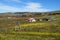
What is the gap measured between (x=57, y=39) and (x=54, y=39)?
63 centimetres

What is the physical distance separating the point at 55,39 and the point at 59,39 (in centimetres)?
79

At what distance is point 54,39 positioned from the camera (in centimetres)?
3375

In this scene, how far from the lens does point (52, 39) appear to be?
1325 inches

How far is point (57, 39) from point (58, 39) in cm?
19

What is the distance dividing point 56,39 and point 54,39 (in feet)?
1.46

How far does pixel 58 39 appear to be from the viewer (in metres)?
33.9

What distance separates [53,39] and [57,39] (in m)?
0.85

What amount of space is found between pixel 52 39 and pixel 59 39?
4.43 feet

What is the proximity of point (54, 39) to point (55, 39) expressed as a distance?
0.67 feet

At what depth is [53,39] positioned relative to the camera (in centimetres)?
3369

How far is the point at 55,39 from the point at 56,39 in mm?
250

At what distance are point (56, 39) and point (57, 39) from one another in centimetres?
20

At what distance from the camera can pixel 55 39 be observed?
33.8 m
